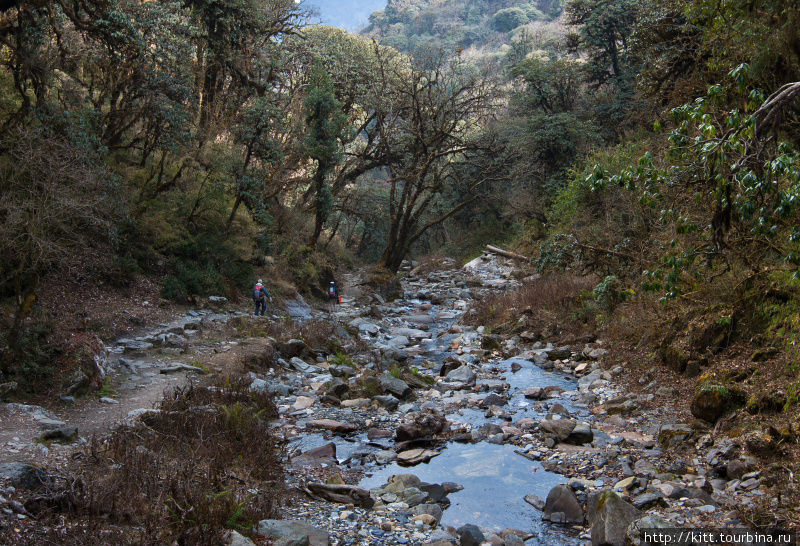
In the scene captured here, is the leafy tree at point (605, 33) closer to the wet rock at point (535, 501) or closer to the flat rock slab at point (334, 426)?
the flat rock slab at point (334, 426)

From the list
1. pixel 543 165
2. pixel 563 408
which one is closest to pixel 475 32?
pixel 543 165

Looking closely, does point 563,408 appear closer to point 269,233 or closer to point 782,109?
point 782,109

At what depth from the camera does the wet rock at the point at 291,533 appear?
166 inches

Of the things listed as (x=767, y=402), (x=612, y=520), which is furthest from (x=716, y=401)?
(x=612, y=520)

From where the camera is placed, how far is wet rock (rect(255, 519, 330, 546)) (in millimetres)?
4211

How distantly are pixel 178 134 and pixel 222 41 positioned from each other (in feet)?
21.5

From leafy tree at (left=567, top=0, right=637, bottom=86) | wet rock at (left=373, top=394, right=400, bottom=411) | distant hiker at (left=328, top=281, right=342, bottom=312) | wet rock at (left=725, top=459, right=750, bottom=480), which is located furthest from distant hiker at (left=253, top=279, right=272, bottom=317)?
leafy tree at (left=567, top=0, right=637, bottom=86)

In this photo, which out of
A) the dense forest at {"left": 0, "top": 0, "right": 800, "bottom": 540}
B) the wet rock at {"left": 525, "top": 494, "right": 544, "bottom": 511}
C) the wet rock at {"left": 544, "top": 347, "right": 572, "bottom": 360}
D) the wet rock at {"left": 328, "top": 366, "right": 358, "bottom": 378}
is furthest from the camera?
the wet rock at {"left": 544, "top": 347, "right": 572, "bottom": 360}

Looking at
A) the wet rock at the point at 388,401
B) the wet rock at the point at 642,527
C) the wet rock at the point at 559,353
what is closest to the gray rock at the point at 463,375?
the wet rock at the point at 388,401

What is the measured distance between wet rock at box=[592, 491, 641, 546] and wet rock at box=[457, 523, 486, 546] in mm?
975

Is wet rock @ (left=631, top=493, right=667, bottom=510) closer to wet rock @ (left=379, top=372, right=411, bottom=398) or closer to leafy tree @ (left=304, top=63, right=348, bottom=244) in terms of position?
wet rock @ (left=379, top=372, right=411, bottom=398)

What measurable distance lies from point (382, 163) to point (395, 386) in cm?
1653

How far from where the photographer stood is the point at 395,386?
9414 millimetres

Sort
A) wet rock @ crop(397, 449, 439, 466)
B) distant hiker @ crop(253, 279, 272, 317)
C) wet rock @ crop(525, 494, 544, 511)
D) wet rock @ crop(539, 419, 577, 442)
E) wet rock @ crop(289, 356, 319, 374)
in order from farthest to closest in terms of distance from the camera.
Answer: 1. distant hiker @ crop(253, 279, 272, 317)
2. wet rock @ crop(289, 356, 319, 374)
3. wet rock @ crop(539, 419, 577, 442)
4. wet rock @ crop(397, 449, 439, 466)
5. wet rock @ crop(525, 494, 544, 511)
